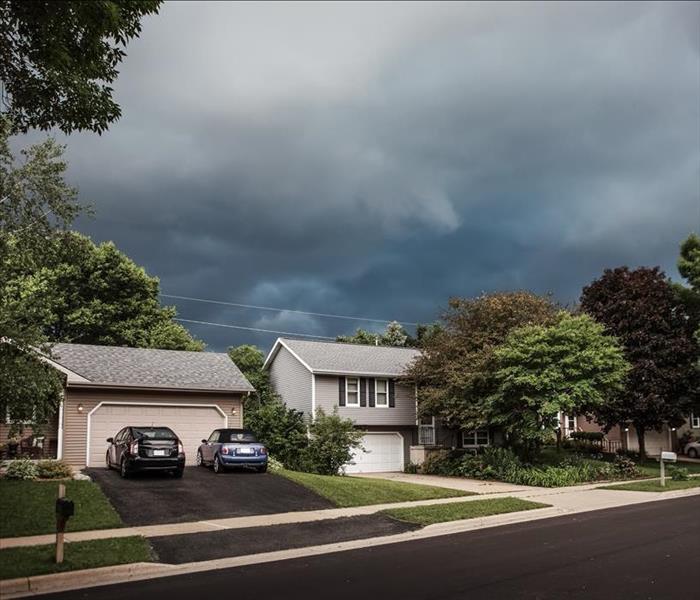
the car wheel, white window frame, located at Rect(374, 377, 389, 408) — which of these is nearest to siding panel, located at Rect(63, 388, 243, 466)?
the car wheel

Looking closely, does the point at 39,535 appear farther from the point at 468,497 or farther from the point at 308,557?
the point at 468,497

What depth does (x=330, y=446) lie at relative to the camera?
1022 inches

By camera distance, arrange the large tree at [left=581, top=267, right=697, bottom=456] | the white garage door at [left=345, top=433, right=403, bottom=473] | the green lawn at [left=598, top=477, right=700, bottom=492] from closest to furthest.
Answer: the green lawn at [left=598, top=477, right=700, bottom=492], the white garage door at [left=345, top=433, right=403, bottom=473], the large tree at [left=581, top=267, right=697, bottom=456]

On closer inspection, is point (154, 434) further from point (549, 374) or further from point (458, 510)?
point (549, 374)

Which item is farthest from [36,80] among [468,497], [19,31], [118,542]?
[468,497]

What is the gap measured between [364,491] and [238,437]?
5500 mm

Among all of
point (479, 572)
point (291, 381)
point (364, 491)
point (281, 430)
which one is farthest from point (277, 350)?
point (479, 572)

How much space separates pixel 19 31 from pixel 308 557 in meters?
8.99

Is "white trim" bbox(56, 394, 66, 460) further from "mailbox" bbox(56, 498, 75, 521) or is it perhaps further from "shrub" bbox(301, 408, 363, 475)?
"mailbox" bbox(56, 498, 75, 521)

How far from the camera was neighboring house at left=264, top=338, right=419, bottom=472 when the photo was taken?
32750mm

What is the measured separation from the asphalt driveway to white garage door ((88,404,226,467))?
2880 millimetres

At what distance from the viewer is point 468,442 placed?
119ft

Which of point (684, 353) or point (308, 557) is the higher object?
point (684, 353)

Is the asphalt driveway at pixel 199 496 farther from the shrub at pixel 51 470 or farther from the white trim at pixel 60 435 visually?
the white trim at pixel 60 435
